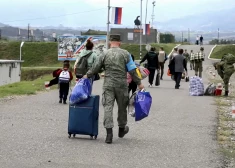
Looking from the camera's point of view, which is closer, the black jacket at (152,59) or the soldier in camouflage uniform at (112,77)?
the soldier in camouflage uniform at (112,77)

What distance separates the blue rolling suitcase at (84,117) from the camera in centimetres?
1045

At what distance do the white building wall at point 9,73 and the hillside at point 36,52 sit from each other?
21700 millimetres

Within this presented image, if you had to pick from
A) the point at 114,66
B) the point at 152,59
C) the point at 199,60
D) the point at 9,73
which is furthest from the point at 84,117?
the point at 9,73

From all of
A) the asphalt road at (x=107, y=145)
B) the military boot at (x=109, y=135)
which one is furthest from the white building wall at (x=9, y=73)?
the military boot at (x=109, y=135)

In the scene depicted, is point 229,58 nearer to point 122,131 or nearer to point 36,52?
point 122,131

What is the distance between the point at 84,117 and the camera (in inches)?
412

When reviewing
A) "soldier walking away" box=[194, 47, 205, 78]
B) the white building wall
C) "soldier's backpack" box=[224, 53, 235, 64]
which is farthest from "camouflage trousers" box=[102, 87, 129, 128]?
the white building wall

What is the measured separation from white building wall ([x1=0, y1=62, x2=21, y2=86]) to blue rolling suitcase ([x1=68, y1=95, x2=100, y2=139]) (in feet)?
94.9

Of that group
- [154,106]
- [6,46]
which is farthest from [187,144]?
[6,46]

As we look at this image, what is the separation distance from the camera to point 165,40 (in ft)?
318

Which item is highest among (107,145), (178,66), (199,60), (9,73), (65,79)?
(199,60)

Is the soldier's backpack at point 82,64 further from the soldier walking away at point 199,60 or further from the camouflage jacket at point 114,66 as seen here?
the soldier walking away at point 199,60

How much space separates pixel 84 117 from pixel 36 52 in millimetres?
59356

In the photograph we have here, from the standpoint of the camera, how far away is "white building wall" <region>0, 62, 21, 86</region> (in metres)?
39.6
